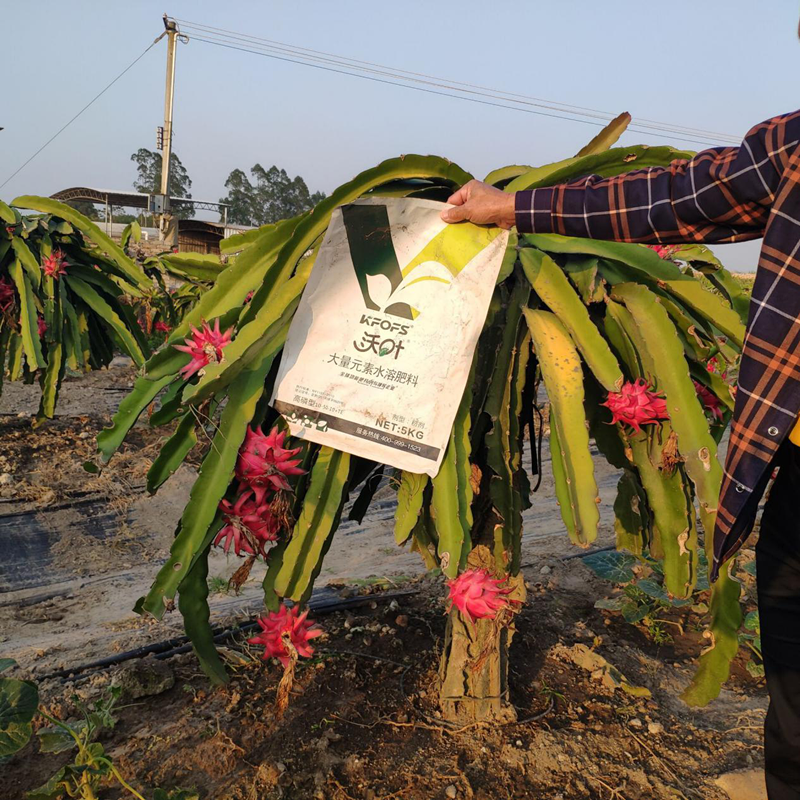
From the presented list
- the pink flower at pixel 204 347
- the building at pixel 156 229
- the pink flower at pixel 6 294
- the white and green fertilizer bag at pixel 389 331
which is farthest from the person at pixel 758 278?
the building at pixel 156 229

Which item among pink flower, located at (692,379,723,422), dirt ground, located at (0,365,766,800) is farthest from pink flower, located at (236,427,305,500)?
pink flower, located at (692,379,723,422)

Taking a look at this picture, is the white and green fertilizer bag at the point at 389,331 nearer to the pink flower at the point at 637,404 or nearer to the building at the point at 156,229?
the pink flower at the point at 637,404

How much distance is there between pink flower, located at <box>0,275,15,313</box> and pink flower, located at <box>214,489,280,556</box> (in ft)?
11.3

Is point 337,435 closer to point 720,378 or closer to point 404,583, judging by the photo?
point 720,378

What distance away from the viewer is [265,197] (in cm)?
5653

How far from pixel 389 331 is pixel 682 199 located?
71 centimetres

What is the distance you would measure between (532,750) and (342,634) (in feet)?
2.77

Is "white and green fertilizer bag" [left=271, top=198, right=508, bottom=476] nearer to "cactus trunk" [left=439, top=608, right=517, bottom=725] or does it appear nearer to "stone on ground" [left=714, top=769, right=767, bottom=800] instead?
"cactus trunk" [left=439, top=608, right=517, bottom=725]

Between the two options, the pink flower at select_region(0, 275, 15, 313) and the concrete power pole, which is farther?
the concrete power pole

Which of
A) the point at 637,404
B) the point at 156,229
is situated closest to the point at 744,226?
the point at 637,404

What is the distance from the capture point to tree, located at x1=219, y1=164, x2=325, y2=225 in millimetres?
54531

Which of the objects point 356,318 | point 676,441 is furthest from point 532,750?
point 356,318

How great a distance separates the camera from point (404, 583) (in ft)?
10.0

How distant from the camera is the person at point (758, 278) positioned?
129 centimetres
